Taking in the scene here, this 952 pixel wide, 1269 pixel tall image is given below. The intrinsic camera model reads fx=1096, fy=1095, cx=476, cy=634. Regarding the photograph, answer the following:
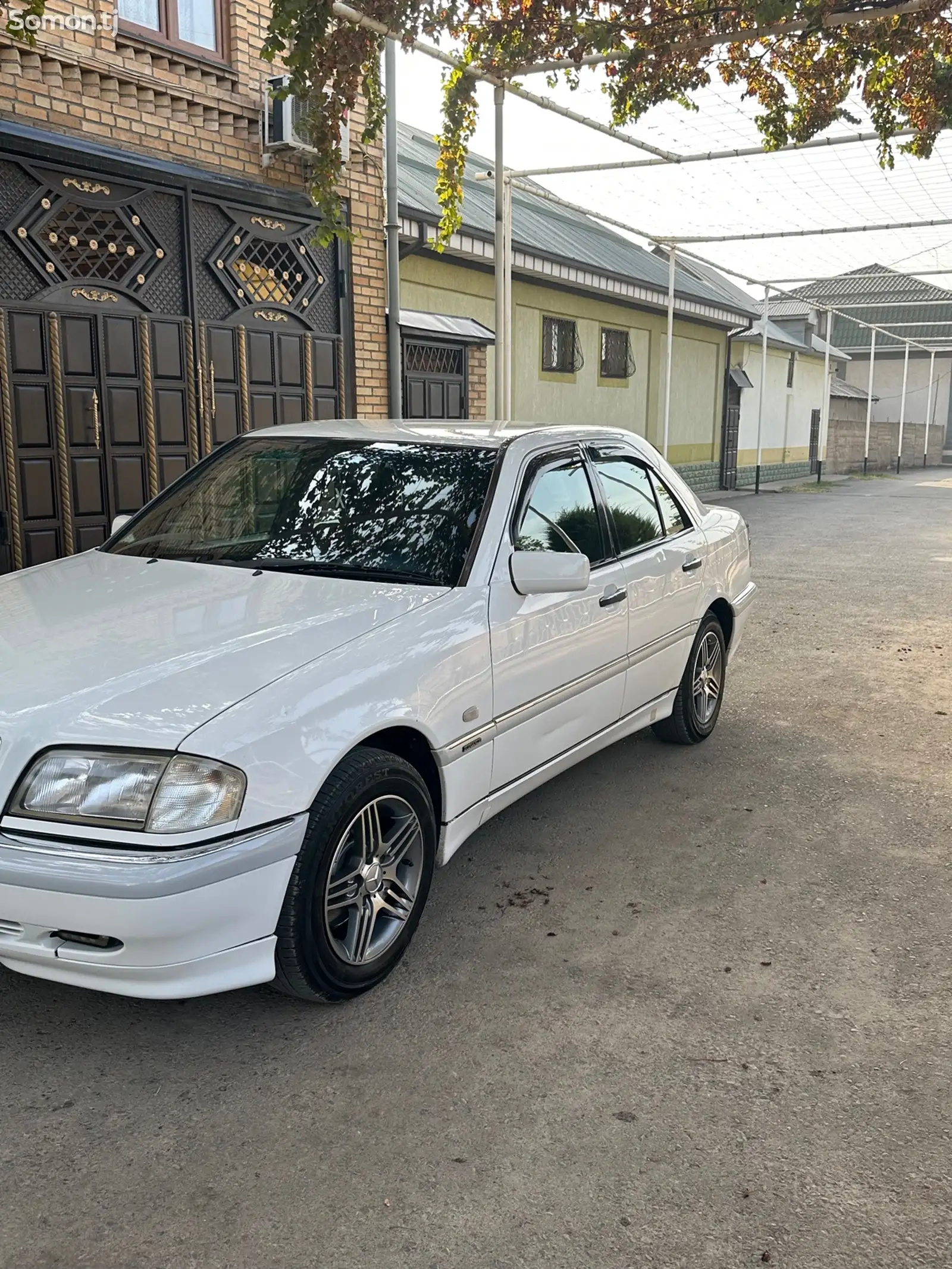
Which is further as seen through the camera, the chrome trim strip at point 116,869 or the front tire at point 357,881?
the front tire at point 357,881

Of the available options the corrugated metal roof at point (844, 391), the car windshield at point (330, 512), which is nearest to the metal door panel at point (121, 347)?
the car windshield at point (330, 512)

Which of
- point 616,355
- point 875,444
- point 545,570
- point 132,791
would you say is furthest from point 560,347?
point 875,444

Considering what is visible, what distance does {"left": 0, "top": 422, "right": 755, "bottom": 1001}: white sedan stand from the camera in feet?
9.07

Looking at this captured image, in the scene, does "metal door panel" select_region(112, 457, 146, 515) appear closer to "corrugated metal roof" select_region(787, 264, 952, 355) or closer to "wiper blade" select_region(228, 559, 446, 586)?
"wiper blade" select_region(228, 559, 446, 586)

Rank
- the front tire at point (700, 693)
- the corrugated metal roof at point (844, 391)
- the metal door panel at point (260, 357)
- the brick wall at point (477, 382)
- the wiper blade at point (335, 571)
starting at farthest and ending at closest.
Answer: the corrugated metal roof at point (844, 391) → the brick wall at point (477, 382) → the metal door panel at point (260, 357) → the front tire at point (700, 693) → the wiper blade at point (335, 571)

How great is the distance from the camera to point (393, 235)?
32.6ft

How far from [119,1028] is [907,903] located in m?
2.73

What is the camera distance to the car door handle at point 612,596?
4.43 meters

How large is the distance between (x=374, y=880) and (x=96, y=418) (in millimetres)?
6107

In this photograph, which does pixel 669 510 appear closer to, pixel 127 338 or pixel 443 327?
pixel 127 338

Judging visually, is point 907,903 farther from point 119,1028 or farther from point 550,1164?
point 119,1028

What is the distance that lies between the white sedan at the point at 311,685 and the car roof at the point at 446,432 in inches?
0.9

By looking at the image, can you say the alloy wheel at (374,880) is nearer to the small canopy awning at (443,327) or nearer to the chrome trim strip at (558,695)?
the chrome trim strip at (558,695)

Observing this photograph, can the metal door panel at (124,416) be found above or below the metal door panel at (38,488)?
above
